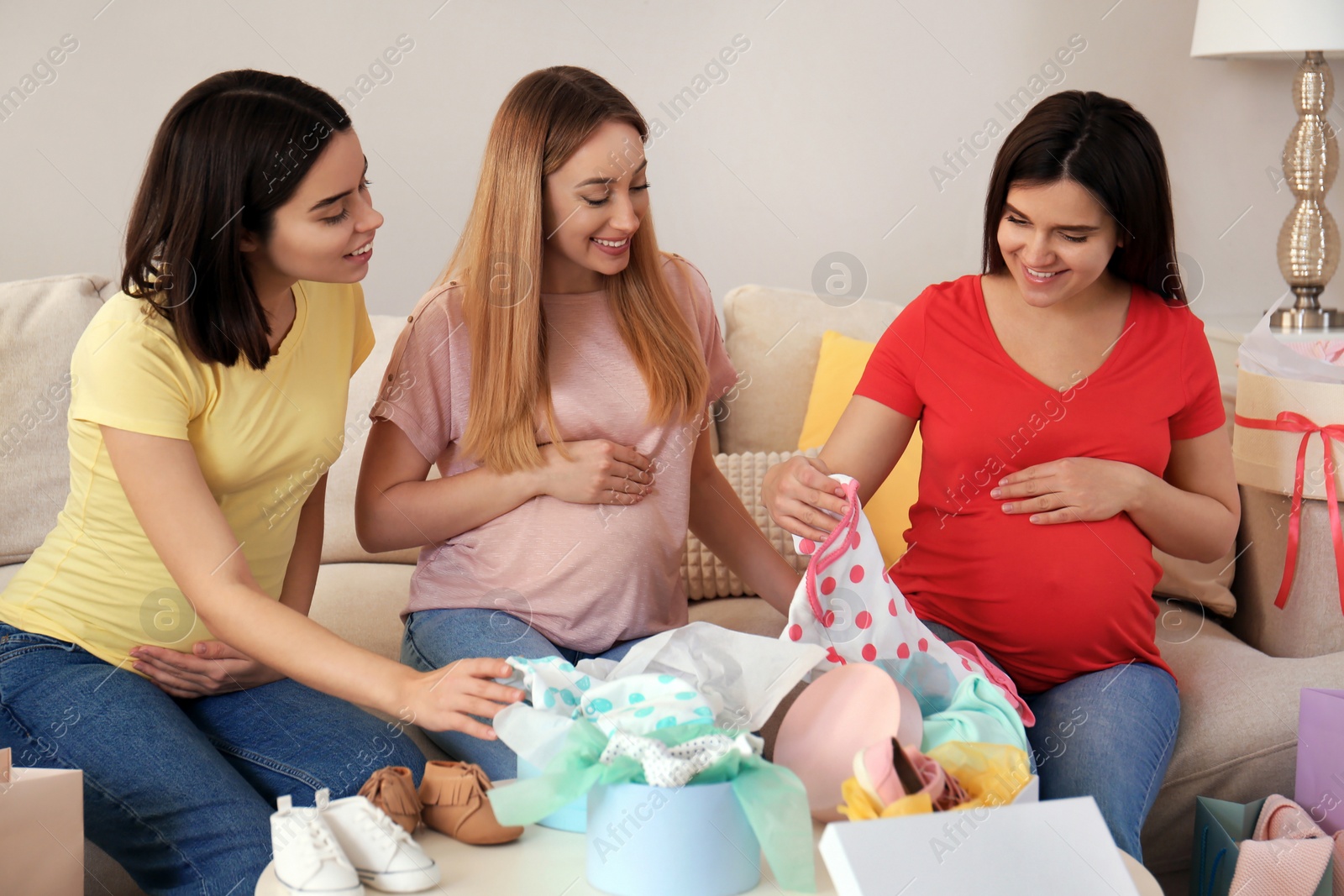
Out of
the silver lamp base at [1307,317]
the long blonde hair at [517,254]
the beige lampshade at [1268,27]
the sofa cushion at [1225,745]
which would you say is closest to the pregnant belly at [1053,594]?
the sofa cushion at [1225,745]

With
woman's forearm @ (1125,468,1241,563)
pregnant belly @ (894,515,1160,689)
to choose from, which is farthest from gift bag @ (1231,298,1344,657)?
→ pregnant belly @ (894,515,1160,689)

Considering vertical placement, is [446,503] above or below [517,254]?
below

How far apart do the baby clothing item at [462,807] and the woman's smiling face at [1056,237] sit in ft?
2.89

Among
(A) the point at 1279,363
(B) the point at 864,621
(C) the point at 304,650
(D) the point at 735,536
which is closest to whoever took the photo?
(C) the point at 304,650

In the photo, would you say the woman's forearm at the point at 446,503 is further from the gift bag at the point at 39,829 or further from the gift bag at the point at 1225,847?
the gift bag at the point at 1225,847

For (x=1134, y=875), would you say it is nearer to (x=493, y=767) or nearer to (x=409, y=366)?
(x=493, y=767)

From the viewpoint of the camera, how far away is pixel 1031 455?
1.45 m

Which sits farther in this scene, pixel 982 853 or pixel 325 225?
pixel 325 225

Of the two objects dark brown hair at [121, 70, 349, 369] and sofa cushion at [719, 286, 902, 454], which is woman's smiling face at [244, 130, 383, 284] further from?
sofa cushion at [719, 286, 902, 454]

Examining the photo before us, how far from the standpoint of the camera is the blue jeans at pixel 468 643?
1332 millimetres

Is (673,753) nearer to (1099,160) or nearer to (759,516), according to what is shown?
(1099,160)

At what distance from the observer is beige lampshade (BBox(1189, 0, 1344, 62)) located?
7.30ft

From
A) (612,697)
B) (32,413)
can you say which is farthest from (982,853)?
(32,413)

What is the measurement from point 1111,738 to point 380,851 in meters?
0.84
